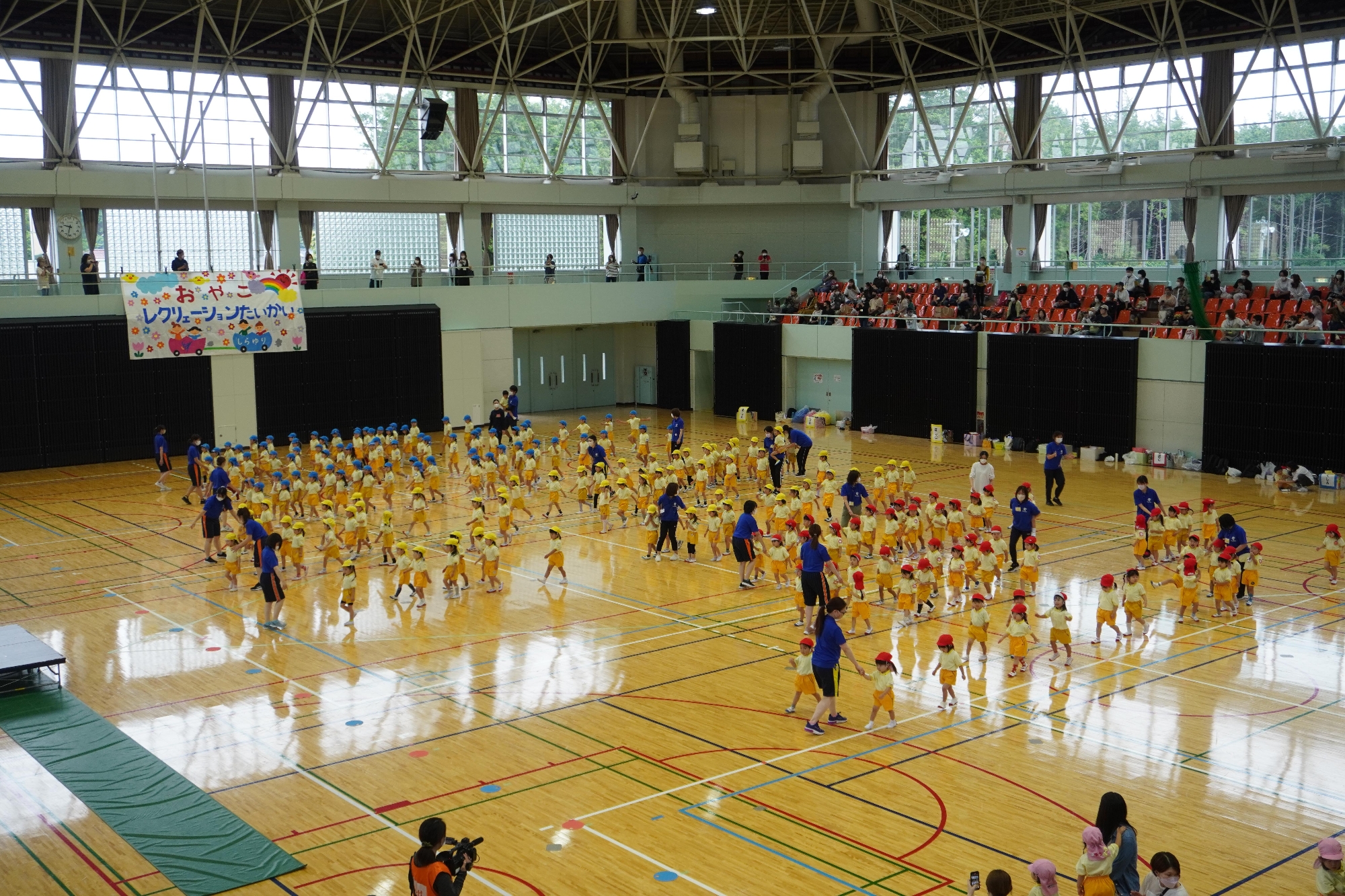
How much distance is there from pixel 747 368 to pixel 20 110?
25561 millimetres

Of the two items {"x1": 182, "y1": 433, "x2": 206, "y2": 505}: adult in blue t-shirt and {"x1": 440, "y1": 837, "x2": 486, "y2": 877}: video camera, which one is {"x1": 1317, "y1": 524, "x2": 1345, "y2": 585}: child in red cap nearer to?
{"x1": 440, "y1": 837, "x2": 486, "y2": 877}: video camera

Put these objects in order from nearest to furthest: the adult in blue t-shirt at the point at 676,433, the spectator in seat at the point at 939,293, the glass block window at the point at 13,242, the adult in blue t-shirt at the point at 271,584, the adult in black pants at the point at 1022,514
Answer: the adult in blue t-shirt at the point at 271,584 < the adult in black pants at the point at 1022,514 < the adult in blue t-shirt at the point at 676,433 < the glass block window at the point at 13,242 < the spectator in seat at the point at 939,293

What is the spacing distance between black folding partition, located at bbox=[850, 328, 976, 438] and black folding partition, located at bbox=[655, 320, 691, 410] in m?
7.86

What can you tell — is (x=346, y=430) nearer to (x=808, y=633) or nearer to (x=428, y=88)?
(x=428, y=88)

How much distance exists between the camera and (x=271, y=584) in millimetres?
19234

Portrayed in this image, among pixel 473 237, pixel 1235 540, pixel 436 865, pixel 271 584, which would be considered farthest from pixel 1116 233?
pixel 436 865

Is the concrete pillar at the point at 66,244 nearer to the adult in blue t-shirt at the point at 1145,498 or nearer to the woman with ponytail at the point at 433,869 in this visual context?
the adult in blue t-shirt at the point at 1145,498

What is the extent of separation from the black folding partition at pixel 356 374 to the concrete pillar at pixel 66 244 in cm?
694

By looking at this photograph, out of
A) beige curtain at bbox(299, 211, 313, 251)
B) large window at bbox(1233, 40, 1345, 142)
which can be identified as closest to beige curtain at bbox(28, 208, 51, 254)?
beige curtain at bbox(299, 211, 313, 251)

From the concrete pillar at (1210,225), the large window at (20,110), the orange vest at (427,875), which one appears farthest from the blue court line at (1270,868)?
the large window at (20,110)

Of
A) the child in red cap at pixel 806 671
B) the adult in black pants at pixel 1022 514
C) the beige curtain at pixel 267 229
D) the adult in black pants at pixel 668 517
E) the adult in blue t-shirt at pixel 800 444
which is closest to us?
the child in red cap at pixel 806 671

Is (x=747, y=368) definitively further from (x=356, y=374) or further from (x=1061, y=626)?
(x=1061, y=626)

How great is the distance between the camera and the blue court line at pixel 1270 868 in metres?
10.7

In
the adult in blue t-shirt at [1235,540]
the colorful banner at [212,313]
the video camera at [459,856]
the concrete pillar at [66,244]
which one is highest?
the concrete pillar at [66,244]
